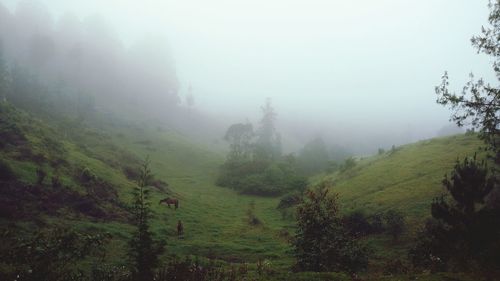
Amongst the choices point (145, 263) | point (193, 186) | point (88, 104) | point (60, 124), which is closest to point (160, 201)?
point (193, 186)

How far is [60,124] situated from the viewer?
8775cm

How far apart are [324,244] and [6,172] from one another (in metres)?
28.4

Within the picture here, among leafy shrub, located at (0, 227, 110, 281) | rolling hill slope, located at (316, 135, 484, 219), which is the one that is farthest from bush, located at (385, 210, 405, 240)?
leafy shrub, located at (0, 227, 110, 281)

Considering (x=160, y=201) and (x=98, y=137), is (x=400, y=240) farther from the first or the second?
(x=98, y=137)

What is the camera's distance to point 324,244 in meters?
19.4

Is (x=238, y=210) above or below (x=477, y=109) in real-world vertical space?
below

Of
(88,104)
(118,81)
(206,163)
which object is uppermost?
(118,81)

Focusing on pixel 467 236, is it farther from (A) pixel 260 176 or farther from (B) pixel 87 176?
(A) pixel 260 176

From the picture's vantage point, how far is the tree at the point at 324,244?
1888cm

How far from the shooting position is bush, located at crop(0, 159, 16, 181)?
30.6 meters

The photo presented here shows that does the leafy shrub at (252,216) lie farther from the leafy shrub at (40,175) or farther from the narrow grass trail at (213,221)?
the leafy shrub at (40,175)

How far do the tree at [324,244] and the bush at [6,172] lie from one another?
2631cm

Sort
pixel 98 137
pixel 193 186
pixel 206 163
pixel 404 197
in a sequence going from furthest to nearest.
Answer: pixel 206 163 < pixel 98 137 < pixel 193 186 < pixel 404 197

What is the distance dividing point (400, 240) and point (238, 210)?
2727 centimetres
